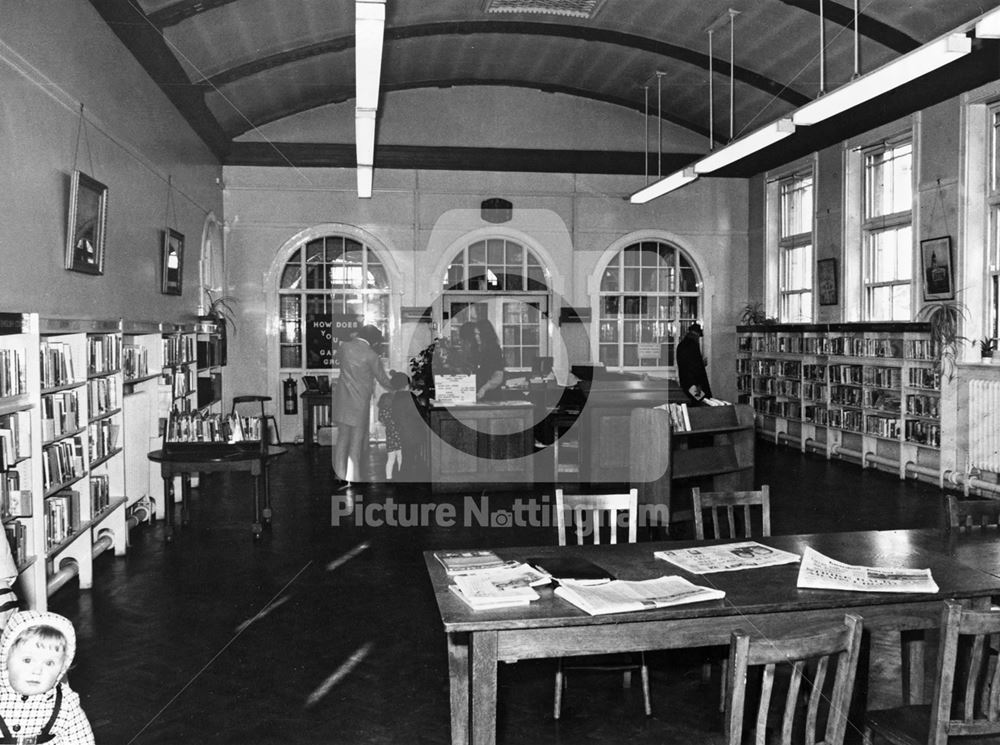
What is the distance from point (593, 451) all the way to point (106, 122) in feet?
16.8

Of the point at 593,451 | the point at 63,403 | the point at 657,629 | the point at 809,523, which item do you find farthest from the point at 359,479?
the point at 657,629

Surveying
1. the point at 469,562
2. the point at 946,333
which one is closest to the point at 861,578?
the point at 469,562

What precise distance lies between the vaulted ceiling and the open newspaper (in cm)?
582

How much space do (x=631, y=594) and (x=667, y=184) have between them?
9133mm

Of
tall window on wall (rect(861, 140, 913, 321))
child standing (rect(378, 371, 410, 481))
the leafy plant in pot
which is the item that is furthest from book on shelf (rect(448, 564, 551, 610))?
the leafy plant in pot

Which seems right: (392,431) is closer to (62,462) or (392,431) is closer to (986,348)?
(62,462)

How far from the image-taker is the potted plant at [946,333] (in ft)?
29.0

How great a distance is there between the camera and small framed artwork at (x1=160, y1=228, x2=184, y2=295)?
8.93 m

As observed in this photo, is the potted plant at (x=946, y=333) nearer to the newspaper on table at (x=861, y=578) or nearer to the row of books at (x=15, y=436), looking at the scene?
the newspaper on table at (x=861, y=578)

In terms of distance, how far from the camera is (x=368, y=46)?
5.75m

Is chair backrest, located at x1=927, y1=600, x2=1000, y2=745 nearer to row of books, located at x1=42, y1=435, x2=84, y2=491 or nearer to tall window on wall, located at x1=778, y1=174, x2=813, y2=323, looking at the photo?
row of books, located at x1=42, y1=435, x2=84, y2=491

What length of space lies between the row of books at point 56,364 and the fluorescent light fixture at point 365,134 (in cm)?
340

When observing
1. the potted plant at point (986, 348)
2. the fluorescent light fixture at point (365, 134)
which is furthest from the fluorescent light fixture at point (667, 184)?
the fluorescent light fixture at point (365, 134)

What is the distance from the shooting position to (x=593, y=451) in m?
8.39
